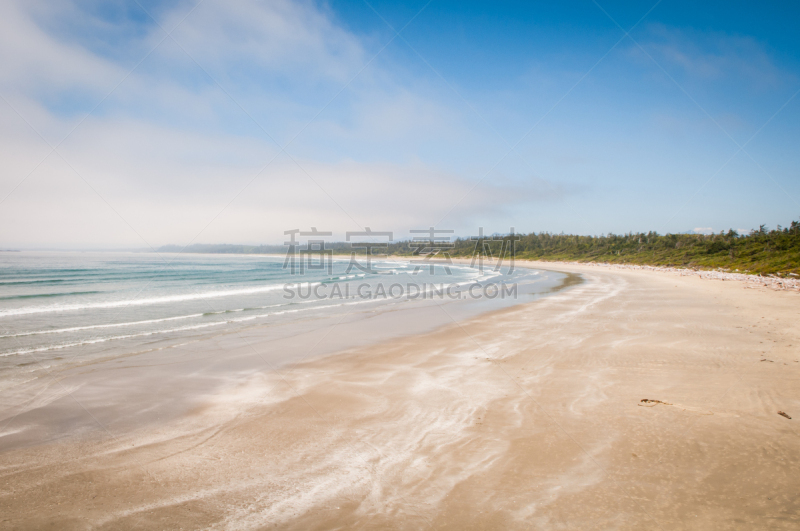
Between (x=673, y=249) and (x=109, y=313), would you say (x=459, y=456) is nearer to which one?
(x=109, y=313)

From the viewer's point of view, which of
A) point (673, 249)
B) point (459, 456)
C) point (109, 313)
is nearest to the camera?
point (459, 456)

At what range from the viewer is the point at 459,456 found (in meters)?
4.21

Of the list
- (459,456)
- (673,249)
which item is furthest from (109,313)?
(673,249)

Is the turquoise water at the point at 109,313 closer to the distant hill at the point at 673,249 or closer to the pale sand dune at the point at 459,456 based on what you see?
the pale sand dune at the point at 459,456

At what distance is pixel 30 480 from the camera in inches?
150

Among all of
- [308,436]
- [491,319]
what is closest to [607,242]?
[491,319]

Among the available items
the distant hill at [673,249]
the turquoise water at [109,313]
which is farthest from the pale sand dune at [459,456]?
the distant hill at [673,249]

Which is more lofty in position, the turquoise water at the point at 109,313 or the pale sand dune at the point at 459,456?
the pale sand dune at the point at 459,456

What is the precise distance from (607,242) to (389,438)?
87.7m

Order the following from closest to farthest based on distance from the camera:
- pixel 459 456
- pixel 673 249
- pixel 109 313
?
1. pixel 459 456
2. pixel 109 313
3. pixel 673 249

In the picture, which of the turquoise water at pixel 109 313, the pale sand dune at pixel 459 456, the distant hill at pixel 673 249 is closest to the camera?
the pale sand dune at pixel 459 456

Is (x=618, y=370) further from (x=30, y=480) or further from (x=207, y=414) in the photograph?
(x=30, y=480)

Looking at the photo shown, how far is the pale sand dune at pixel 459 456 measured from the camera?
10.7ft

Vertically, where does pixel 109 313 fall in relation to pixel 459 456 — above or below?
below
